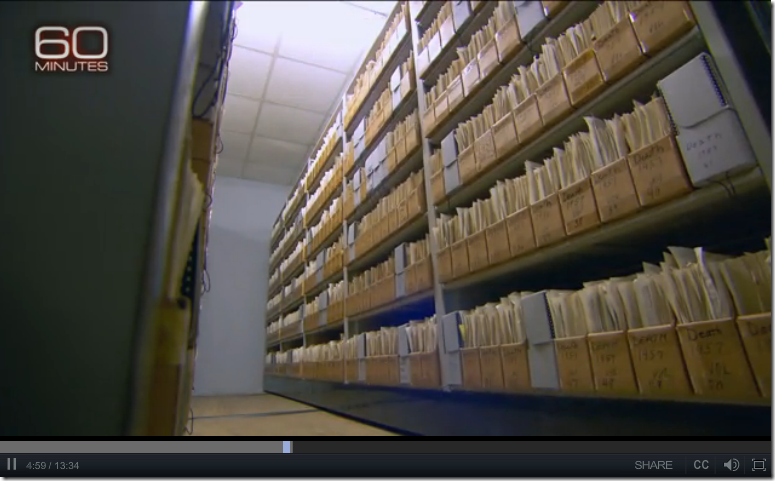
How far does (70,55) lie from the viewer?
769 mm

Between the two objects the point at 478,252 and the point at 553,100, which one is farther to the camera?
the point at 478,252

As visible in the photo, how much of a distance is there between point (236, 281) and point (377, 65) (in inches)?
97.6

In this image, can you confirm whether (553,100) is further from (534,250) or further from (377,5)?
(377,5)

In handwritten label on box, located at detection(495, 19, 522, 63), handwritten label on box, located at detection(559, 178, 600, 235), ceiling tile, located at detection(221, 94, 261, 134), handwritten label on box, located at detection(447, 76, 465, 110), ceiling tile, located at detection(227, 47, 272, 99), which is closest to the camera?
handwritten label on box, located at detection(559, 178, 600, 235)

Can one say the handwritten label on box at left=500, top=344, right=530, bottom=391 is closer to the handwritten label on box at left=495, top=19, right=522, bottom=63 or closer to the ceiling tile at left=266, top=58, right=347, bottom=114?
the handwritten label on box at left=495, top=19, right=522, bottom=63

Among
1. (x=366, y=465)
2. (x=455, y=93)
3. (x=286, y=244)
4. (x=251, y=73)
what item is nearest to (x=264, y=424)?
(x=366, y=465)

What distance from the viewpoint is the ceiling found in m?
2.19

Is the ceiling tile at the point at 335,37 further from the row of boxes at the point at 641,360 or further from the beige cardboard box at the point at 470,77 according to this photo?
the row of boxes at the point at 641,360

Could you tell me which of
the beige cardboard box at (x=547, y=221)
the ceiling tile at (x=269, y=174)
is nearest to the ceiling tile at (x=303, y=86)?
the ceiling tile at (x=269, y=174)

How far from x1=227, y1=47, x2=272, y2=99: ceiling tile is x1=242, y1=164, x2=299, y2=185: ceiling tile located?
47cm

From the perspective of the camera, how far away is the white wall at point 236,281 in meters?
Answer: 2.51

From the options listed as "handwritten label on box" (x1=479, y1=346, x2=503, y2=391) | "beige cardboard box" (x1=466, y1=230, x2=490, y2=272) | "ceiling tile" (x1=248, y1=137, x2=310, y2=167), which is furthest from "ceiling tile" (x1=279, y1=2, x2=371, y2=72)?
"handwritten label on box" (x1=479, y1=346, x2=503, y2=391)

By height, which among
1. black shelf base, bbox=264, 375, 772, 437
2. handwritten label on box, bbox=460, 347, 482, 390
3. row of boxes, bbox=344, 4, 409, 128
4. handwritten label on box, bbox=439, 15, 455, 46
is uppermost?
row of boxes, bbox=344, 4, 409, 128

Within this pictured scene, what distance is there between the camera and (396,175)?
2.05 m
